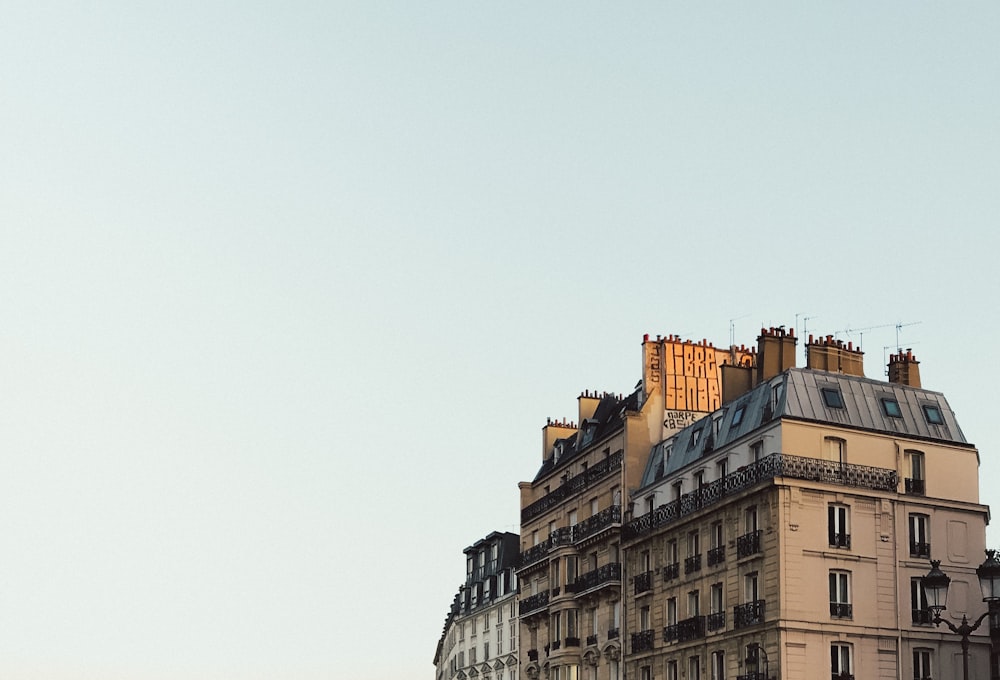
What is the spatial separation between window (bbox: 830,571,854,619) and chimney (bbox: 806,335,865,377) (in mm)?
9218

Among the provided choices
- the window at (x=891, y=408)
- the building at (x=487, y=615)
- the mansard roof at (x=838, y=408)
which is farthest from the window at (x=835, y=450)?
the building at (x=487, y=615)

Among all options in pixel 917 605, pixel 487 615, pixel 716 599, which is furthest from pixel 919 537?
pixel 487 615

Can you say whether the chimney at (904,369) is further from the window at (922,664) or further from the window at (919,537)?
the window at (922,664)

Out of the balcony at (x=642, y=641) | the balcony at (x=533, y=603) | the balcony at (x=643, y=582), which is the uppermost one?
the balcony at (x=533, y=603)

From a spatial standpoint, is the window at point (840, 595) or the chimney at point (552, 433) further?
the chimney at point (552, 433)

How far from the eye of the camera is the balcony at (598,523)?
64.0m

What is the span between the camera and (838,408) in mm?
54688

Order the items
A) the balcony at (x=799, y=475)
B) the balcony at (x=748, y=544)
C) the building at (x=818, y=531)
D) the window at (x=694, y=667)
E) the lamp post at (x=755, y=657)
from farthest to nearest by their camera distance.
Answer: the window at (x=694, y=667) → the balcony at (x=748, y=544) → the balcony at (x=799, y=475) → the building at (x=818, y=531) → the lamp post at (x=755, y=657)

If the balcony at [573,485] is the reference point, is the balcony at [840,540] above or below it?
below

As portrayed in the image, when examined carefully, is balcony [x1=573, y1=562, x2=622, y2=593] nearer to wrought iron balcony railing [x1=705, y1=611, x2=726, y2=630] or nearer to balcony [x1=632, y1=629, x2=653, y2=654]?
balcony [x1=632, y1=629, x2=653, y2=654]

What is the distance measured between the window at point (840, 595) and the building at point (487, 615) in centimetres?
3417

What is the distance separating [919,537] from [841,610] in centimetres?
434

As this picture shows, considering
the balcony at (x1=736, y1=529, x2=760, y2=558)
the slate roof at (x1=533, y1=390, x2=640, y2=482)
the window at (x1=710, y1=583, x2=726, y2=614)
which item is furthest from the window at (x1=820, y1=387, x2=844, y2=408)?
the slate roof at (x1=533, y1=390, x2=640, y2=482)

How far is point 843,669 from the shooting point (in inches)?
1977
